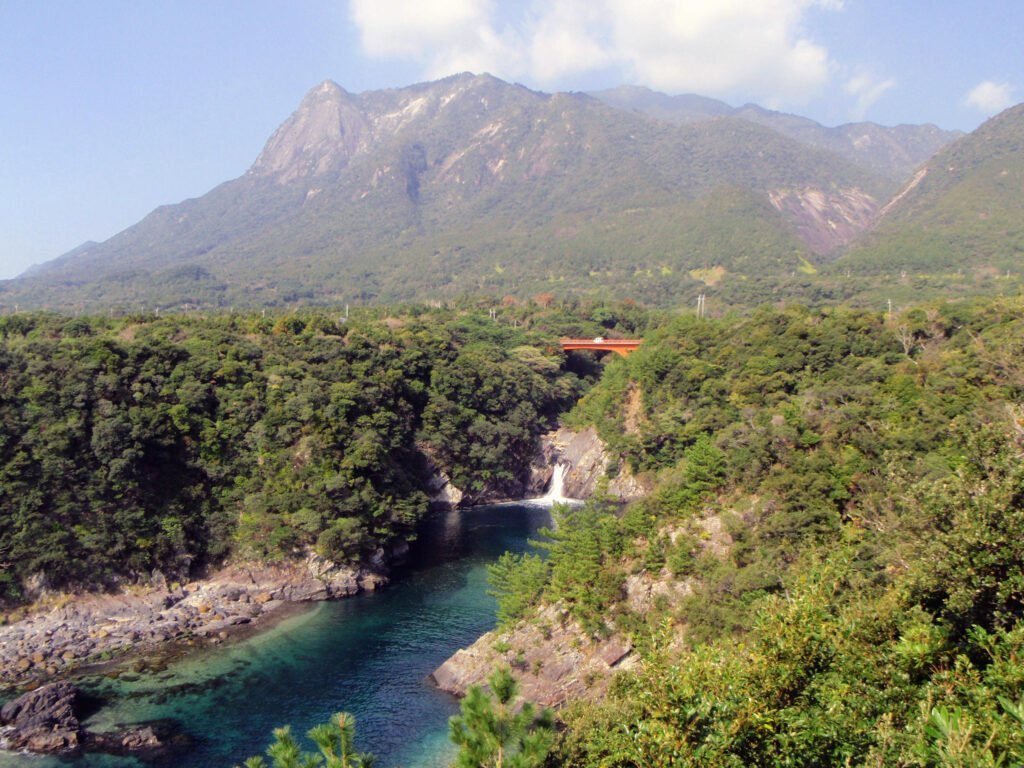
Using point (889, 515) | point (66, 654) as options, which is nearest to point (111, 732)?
point (66, 654)

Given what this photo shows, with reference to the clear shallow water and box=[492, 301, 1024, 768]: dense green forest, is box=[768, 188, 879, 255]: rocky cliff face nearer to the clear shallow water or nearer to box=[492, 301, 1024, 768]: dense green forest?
box=[492, 301, 1024, 768]: dense green forest

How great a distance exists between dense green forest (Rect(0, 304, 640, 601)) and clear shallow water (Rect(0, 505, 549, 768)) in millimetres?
4130

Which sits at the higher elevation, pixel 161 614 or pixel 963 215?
pixel 963 215

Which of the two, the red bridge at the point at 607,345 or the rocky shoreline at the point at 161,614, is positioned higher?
the red bridge at the point at 607,345

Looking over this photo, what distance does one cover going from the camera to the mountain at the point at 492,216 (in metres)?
105

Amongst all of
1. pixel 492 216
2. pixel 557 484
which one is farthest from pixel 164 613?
pixel 492 216

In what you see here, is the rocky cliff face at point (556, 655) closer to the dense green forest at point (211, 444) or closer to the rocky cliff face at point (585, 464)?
the dense green forest at point (211, 444)

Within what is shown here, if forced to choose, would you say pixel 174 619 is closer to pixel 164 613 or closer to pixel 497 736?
pixel 164 613

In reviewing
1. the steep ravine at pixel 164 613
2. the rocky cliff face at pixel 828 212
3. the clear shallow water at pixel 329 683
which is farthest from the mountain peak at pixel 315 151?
the clear shallow water at pixel 329 683

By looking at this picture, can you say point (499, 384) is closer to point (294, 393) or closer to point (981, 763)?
point (294, 393)

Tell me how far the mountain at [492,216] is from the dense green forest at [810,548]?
54623mm

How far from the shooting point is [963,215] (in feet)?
306

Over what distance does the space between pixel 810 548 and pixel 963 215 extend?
9332 centimetres

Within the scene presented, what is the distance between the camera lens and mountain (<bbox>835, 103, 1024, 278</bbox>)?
81.8 metres
